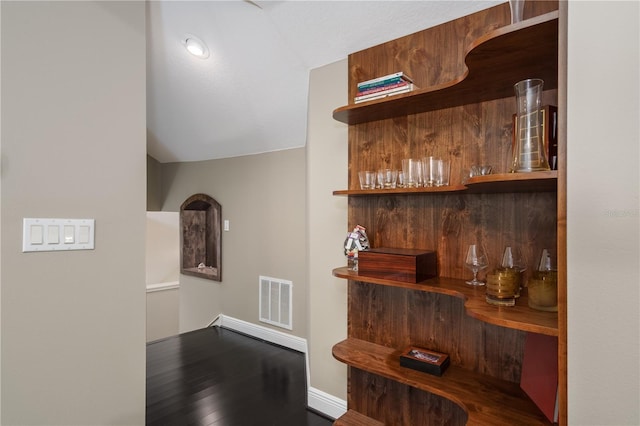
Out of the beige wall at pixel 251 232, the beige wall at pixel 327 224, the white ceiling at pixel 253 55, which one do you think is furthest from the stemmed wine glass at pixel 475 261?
the beige wall at pixel 251 232

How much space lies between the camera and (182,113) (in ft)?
10.7

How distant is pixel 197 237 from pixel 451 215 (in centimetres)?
389

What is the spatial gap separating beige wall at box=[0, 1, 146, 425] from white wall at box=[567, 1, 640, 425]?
1.65 m

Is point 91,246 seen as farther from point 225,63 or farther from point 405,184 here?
point 225,63

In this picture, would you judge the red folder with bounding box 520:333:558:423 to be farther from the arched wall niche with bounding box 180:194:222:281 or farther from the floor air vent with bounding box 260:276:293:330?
the arched wall niche with bounding box 180:194:222:281

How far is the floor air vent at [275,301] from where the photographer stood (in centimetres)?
327

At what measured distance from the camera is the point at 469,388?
4.61 feet

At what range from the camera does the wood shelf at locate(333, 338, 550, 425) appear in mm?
1241

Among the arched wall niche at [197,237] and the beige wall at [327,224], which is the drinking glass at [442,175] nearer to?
the beige wall at [327,224]

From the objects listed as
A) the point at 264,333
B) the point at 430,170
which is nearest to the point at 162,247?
the point at 264,333

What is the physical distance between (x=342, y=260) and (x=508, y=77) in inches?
50.6

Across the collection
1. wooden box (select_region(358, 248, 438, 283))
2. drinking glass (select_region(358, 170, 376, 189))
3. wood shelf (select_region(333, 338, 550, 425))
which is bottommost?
wood shelf (select_region(333, 338, 550, 425))

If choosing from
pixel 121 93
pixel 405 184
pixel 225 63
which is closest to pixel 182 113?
pixel 225 63

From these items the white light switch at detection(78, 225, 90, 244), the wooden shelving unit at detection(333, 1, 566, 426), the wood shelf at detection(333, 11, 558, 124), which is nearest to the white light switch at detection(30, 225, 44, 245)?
the white light switch at detection(78, 225, 90, 244)
